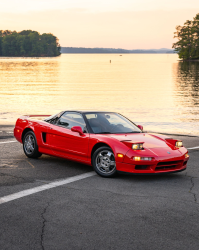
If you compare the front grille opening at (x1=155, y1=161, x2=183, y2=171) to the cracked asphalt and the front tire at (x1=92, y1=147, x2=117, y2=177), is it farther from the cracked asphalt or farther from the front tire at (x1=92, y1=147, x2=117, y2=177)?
the front tire at (x1=92, y1=147, x2=117, y2=177)

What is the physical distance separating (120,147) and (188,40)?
15953 cm

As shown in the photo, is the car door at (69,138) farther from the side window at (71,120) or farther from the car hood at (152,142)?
the car hood at (152,142)

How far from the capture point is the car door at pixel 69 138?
7.91m

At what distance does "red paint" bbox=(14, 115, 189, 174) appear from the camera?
7179 millimetres

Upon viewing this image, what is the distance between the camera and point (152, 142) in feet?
25.1

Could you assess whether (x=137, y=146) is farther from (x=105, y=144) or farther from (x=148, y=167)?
(x=105, y=144)

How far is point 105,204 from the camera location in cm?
569

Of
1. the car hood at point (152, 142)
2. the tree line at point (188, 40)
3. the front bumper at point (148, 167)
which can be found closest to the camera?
the front bumper at point (148, 167)

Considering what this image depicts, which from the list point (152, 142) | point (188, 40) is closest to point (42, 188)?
point (152, 142)

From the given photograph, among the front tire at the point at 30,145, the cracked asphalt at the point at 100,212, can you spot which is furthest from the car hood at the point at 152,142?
the front tire at the point at 30,145

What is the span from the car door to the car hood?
73 cm

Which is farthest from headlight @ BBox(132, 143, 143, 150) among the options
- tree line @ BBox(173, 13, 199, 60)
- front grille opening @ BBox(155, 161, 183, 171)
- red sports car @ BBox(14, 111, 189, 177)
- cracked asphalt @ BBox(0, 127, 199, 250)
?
tree line @ BBox(173, 13, 199, 60)

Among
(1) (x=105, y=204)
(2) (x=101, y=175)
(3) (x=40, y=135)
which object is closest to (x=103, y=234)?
(1) (x=105, y=204)

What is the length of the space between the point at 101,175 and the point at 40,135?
7.20 ft
